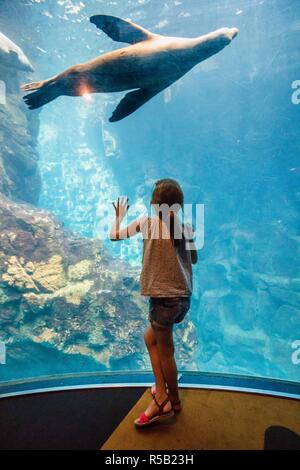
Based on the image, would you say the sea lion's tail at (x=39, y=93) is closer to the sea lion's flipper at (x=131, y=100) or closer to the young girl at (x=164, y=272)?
the sea lion's flipper at (x=131, y=100)

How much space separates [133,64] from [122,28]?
48cm

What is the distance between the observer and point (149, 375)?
2.38 metres

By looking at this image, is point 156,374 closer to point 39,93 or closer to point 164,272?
point 164,272

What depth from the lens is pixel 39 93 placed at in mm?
3020

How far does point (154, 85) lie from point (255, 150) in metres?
19.7

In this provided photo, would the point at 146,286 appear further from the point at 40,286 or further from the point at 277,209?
the point at 277,209

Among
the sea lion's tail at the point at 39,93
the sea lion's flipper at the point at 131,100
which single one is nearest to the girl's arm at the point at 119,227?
the sea lion's flipper at the point at 131,100

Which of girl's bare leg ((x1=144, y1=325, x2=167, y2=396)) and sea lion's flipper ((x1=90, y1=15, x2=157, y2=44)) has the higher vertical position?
sea lion's flipper ((x1=90, y1=15, x2=157, y2=44))

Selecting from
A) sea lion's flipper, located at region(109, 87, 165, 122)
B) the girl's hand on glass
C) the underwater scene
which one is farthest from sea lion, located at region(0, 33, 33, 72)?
the girl's hand on glass

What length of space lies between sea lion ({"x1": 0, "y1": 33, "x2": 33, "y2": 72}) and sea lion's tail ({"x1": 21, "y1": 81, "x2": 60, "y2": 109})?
11.5m

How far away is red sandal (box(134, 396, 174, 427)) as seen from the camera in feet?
5.65

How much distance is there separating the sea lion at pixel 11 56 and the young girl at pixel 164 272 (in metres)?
13.7

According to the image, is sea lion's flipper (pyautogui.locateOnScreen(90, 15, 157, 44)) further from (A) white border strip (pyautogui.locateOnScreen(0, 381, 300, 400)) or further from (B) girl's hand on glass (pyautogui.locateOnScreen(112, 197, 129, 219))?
(A) white border strip (pyautogui.locateOnScreen(0, 381, 300, 400))

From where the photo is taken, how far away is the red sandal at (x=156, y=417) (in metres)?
1.72
